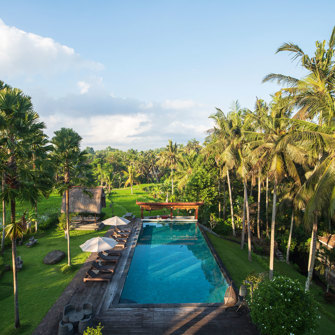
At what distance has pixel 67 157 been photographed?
15867 millimetres

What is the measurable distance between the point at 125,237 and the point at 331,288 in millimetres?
19595

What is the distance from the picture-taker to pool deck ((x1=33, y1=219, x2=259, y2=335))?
9656mm

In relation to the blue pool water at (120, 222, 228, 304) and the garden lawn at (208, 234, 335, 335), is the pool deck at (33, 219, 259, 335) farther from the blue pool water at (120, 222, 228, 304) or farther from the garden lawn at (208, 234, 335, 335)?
the garden lawn at (208, 234, 335, 335)

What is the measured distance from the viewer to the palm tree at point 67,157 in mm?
15711

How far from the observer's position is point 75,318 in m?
9.59

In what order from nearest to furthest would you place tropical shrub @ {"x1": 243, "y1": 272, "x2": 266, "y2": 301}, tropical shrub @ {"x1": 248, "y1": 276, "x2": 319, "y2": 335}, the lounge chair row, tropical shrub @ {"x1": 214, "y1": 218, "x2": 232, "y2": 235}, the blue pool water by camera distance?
tropical shrub @ {"x1": 248, "y1": 276, "x2": 319, "y2": 335}, tropical shrub @ {"x1": 243, "y1": 272, "x2": 266, "y2": 301}, the blue pool water, the lounge chair row, tropical shrub @ {"x1": 214, "y1": 218, "x2": 232, "y2": 235}

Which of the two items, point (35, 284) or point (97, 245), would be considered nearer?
point (35, 284)

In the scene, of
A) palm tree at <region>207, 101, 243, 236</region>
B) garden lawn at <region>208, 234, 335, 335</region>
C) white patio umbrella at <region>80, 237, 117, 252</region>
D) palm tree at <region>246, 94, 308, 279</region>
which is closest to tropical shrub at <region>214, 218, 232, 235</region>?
garden lawn at <region>208, 234, 335, 335</region>

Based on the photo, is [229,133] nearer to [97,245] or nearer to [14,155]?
[97,245]

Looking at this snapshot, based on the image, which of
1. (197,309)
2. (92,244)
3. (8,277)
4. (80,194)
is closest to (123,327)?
(197,309)

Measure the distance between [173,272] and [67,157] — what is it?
470 inches

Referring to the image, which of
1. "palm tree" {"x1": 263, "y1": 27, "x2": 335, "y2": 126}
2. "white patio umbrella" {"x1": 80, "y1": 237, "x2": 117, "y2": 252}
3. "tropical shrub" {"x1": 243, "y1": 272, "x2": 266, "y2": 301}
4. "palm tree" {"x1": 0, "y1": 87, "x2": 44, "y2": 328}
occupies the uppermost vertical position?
"palm tree" {"x1": 263, "y1": 27, "x2": 335, "y2": 126}

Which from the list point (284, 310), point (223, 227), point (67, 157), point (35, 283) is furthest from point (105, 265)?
point (223, 227)

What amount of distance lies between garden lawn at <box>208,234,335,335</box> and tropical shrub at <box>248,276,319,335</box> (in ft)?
14.7
